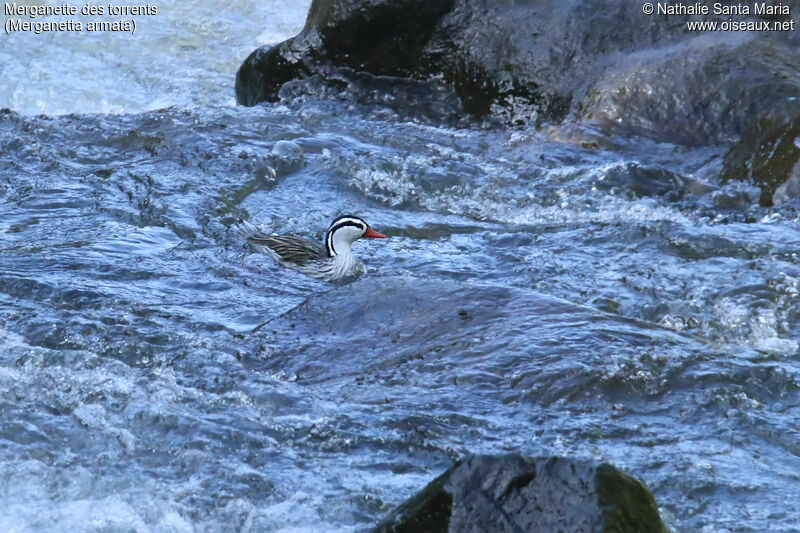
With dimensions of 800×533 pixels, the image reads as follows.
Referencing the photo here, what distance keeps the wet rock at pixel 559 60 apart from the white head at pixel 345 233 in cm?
269

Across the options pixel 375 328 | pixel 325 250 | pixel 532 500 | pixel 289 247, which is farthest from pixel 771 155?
pixel 532 500

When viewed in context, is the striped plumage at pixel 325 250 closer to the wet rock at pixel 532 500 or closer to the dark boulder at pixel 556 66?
the dark boulder at pixel 556 66

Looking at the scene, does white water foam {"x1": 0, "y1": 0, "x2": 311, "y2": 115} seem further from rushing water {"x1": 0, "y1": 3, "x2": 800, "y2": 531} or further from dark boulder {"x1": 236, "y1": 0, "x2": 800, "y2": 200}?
rushing water {"x1": 0, "y1": 3, "x2": 800, "y2": 531}

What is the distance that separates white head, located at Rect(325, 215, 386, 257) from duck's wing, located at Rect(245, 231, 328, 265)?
10 centimetres

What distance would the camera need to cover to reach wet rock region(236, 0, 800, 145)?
9.06 metres

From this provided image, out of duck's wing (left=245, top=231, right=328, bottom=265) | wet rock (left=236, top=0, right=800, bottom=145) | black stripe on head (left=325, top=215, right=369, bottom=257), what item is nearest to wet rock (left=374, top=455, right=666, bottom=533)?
black stripe on head (left=325, top=215, right=369, bottom=257)

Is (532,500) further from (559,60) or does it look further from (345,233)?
(559,60)

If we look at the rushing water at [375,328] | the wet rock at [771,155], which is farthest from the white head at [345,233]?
the wet rock at [771,155]

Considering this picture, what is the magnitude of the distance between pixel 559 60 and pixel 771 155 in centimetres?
241

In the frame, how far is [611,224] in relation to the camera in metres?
7.89

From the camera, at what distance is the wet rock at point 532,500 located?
11.9 ft

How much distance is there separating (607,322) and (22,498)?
3133 millimetres

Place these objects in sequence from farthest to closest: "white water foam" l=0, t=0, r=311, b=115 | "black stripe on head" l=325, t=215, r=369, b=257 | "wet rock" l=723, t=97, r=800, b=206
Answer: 1. "white water foam" l=0, t=0, r=311, b=115
2. "wet rock" l=723, t=97, r=800, b=206
3. "black stripe on head" l=325, t=215, r=369, b=257

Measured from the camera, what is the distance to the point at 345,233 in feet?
25.7
